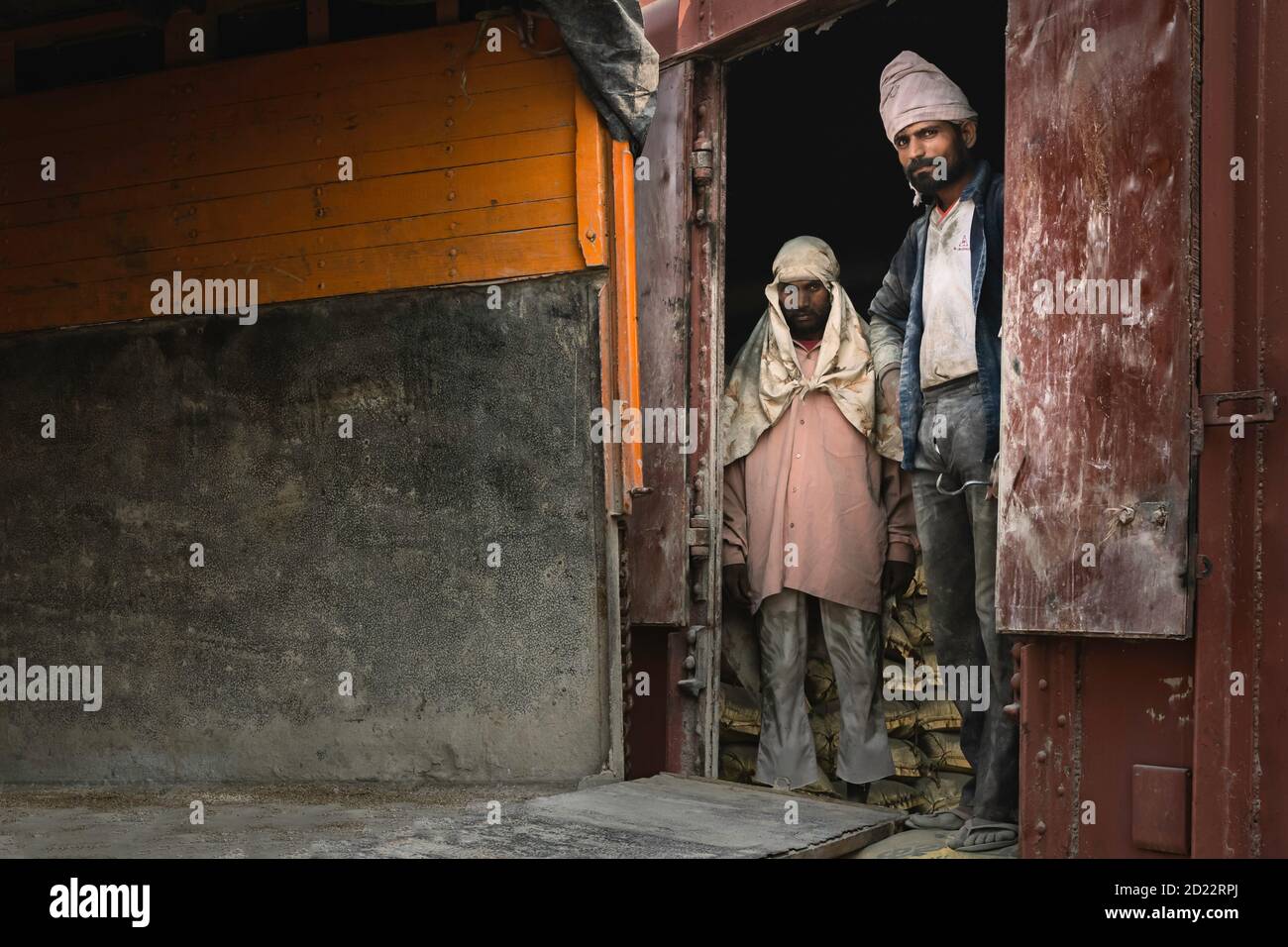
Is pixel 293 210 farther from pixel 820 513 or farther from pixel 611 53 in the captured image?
pixel 820 513

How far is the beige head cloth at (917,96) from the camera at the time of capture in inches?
208

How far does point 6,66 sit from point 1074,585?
15.8 feet

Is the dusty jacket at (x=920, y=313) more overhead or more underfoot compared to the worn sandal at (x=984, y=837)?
more overhead

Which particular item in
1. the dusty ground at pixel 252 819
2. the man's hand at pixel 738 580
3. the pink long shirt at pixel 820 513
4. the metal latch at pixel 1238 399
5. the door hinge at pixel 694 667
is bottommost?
the dusty ground at pixel 252 819

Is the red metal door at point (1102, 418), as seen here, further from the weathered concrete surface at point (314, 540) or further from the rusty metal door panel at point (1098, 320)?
the weathered concrete surface at point (314, 540)

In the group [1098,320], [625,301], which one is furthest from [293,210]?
[1098,320]

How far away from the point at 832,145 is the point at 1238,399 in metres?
4.41

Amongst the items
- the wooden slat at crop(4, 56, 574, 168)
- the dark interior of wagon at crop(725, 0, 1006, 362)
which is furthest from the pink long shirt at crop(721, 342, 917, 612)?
the wooden slat at crop(4, 56, 574, 168)

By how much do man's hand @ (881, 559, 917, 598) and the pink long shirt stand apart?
0.03m

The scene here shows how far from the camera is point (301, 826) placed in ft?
13.5

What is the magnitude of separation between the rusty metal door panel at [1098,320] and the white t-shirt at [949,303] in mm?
1025

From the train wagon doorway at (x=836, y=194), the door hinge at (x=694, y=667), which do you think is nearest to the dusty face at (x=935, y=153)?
the train wagon doorway at (x=836, y=194)

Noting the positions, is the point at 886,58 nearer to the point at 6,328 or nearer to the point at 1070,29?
the point at 1070,29

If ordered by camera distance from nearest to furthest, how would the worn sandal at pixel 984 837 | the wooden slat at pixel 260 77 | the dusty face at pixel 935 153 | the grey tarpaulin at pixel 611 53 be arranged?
the worn sandal at pixel 984 837 → the grey tarpaulin at pixel 611 53 → the wooden slat at pixel 260 77 → the dusty face at pixel 935 153
